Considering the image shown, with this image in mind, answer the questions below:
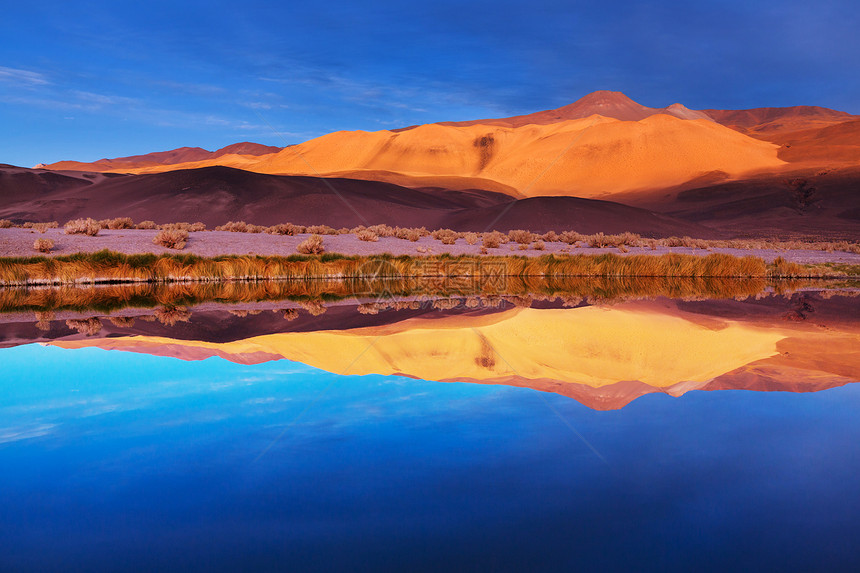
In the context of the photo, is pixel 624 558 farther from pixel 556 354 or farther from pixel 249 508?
pixel 556 354

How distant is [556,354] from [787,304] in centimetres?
841

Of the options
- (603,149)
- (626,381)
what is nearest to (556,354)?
(626,381)

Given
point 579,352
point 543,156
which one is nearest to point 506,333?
point 579,352

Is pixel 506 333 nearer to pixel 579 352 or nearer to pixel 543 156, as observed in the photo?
pixel 579 352

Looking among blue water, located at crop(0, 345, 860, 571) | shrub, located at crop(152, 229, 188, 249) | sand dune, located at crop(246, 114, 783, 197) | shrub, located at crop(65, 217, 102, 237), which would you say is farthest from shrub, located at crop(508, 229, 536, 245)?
sand dune, located at crop(246, 114, 783, 197)

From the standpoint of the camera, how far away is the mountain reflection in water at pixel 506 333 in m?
A: 6.17

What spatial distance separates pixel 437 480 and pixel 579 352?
434 centimetres

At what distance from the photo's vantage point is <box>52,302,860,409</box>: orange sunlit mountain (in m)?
5.86

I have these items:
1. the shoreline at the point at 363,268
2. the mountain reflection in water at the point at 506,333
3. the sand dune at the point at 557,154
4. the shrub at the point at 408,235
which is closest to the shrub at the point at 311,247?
the shoreline at the point at 363,268

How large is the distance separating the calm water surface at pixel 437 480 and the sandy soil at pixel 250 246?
19.1m

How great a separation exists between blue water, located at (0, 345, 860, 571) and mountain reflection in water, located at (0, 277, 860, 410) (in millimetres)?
1126

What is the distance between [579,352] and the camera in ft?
24.4

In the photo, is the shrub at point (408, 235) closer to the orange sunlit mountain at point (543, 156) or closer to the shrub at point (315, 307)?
the shrub at point (315, 307)

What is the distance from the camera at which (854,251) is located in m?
34.3
